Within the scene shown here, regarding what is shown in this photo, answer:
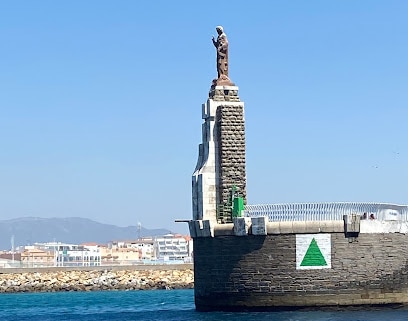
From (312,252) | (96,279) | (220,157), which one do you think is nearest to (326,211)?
(312,252)

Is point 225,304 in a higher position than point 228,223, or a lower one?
lower

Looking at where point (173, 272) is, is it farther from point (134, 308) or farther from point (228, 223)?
point (228, 223)

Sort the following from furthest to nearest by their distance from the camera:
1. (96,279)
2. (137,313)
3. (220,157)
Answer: (96,279)
(137,313)
(220,157)

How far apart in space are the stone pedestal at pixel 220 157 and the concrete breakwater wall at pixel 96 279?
136 feet

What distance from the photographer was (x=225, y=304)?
4875 cm

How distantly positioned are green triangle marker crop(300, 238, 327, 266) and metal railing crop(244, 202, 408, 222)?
4.47ft

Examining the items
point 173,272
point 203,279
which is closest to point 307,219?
point 203,279

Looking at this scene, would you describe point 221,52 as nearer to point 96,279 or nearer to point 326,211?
point 326,211

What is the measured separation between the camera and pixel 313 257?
47344 mm

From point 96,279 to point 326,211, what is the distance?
48.7 m

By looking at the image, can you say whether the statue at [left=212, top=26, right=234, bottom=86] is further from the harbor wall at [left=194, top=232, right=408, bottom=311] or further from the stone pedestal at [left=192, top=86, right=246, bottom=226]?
the harbor wall at [left=194, top=232, right=408, bottom=311]

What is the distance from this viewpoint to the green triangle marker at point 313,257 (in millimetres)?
47312

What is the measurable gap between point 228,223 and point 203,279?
8.67 ft

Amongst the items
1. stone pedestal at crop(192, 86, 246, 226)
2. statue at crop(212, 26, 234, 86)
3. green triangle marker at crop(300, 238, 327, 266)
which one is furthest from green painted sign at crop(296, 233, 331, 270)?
statue at crop(212, 26, 234, 86)
